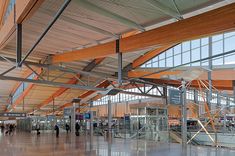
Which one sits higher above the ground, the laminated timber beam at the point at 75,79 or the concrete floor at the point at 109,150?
the laminated timber beam at the point at 75,79

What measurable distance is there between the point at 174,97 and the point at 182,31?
9.30m

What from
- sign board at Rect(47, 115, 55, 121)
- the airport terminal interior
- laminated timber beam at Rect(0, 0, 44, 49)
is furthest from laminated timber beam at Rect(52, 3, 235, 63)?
sign board at Rect(47, 115, 55, 121)

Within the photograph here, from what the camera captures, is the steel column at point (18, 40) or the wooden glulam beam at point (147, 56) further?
A: the wooden glulam beam at point (147, 56)

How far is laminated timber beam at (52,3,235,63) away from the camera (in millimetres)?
8273

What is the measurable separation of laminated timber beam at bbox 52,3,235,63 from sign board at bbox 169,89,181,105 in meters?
6.27

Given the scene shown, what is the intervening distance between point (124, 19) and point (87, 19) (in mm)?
1522

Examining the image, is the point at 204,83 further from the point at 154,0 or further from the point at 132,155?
the point at 154,0

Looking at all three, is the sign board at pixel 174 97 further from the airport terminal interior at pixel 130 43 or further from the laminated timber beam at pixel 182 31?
the laminated timber beam at pixel 182 31

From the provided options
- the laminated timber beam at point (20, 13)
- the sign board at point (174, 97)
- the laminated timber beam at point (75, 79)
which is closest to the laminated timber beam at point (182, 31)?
the laminated timber beam at point (20, 13)

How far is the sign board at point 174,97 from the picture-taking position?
59.2 ft

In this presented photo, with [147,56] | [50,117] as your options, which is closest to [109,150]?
[147,56]

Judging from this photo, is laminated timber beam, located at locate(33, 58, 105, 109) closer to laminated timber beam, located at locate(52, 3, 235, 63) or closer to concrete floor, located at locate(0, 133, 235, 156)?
concrete floor, located at locate(0, 133, 235, 156)

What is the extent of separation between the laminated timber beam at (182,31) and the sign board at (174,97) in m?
6.27

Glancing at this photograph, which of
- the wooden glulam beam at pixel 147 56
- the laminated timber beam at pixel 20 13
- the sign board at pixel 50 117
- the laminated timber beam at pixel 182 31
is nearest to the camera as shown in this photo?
the laminated timber beam at pixel 182 31
